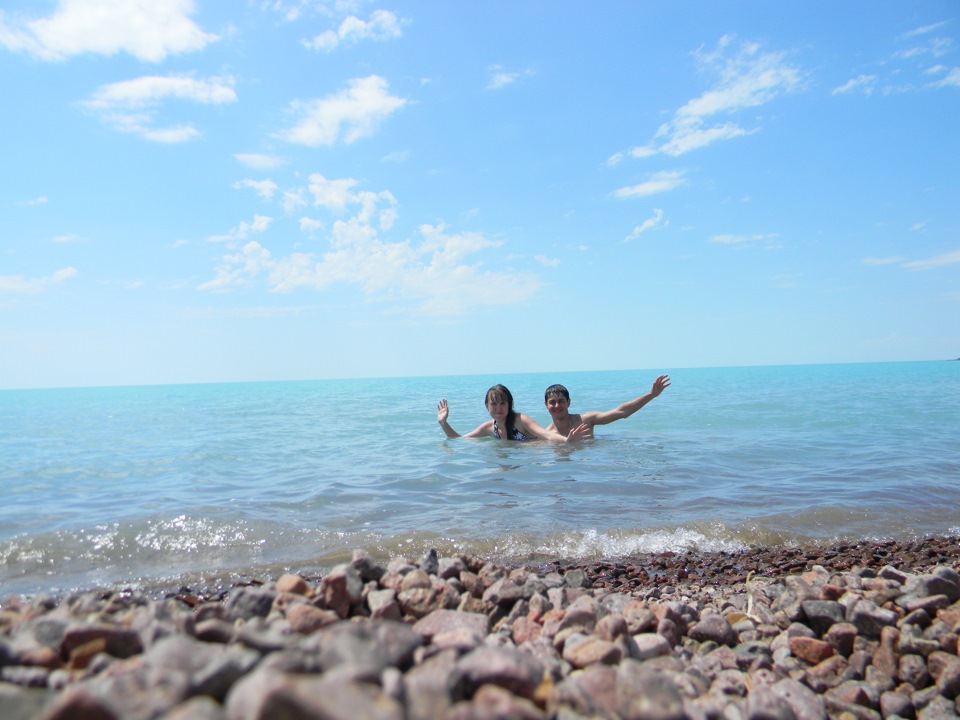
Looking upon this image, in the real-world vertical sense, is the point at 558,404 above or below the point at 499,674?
above

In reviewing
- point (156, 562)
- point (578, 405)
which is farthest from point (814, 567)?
point (578, 405)

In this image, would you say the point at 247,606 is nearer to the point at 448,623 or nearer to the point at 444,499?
the point at 448,623

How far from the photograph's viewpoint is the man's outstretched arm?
1083cm

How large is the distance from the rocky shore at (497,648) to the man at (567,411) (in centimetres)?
634

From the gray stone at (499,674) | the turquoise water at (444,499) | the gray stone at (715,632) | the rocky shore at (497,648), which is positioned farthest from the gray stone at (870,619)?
the turquoise water at (444,499)

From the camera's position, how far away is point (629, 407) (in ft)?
38.3

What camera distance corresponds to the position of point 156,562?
19.2ft

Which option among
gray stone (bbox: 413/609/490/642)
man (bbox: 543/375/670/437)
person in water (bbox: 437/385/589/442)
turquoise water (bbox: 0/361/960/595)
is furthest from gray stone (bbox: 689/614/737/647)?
person in water (bbox: 437/385/589/442)

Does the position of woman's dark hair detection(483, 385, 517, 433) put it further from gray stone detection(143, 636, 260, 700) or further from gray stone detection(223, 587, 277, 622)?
gray stone detection(143, 636, 260, 700)

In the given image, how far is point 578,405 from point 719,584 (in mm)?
24094

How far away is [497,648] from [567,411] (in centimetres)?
1020

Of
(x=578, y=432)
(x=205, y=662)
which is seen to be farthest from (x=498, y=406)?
(x=205, y=662)

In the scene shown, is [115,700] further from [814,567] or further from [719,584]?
[814,567]

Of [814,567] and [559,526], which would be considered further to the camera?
[559,526]
